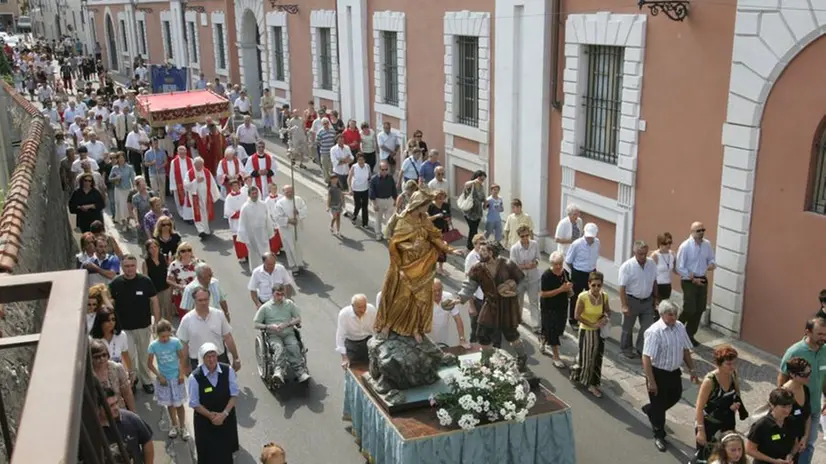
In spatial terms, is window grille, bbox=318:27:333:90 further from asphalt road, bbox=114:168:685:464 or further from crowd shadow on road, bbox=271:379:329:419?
crowd shadow on road, bbox=271:379:329:419

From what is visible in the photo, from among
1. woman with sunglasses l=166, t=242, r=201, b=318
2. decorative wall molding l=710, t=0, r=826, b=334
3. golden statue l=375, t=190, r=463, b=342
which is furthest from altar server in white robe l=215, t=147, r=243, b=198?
decorative wall molding l=710, t=0, r=826, b=334

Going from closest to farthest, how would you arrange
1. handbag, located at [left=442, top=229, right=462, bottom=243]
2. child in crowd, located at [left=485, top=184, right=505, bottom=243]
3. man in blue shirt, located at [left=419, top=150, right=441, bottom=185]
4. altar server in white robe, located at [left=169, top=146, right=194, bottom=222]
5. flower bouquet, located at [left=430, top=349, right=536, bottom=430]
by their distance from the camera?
flower bouquet, located at [left=430, top=349, right=536, bottom=430], child in crowd, located at [left=485, top=184, right=505, bottom=243], handbag, located at [left=442, top=229, right=462, bottom=243], man in blue shirt, located at [left=419, top=150, right=441, bottom=185], altar server in white robe, located at [left=169, top=146, right=194, bottom=222]

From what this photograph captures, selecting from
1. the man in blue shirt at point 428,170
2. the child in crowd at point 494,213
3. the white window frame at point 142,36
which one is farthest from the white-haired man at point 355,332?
the white window frame at point 142,36

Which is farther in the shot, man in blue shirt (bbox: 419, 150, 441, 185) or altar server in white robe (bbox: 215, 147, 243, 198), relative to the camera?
altar server in white robe (bbox: 215, 147, 243, 198)

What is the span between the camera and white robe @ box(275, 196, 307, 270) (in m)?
14.1

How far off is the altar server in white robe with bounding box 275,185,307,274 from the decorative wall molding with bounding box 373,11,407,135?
6.61 meters

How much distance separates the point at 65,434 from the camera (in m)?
1.56

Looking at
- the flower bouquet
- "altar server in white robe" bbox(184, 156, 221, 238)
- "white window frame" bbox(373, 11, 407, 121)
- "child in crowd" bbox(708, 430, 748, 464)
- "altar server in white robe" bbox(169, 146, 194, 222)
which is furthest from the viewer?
"white window frame" bbox(373, 11, 407, 121)

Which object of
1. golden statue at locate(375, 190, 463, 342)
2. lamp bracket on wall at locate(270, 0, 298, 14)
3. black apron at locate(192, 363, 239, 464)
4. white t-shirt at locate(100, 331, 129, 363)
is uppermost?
lamp bracket on wall at locate(270, 0, 298, 14)

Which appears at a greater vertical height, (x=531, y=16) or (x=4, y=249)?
(x=531, y=16)

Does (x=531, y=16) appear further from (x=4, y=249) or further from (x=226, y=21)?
(x=226, y=21)

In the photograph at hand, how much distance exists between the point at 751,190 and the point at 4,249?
8.82 m

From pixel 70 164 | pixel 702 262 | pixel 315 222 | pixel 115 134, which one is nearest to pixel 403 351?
pixel 702 262

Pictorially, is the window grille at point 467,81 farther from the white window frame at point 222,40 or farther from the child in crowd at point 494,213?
the white window frame at point 222,40
